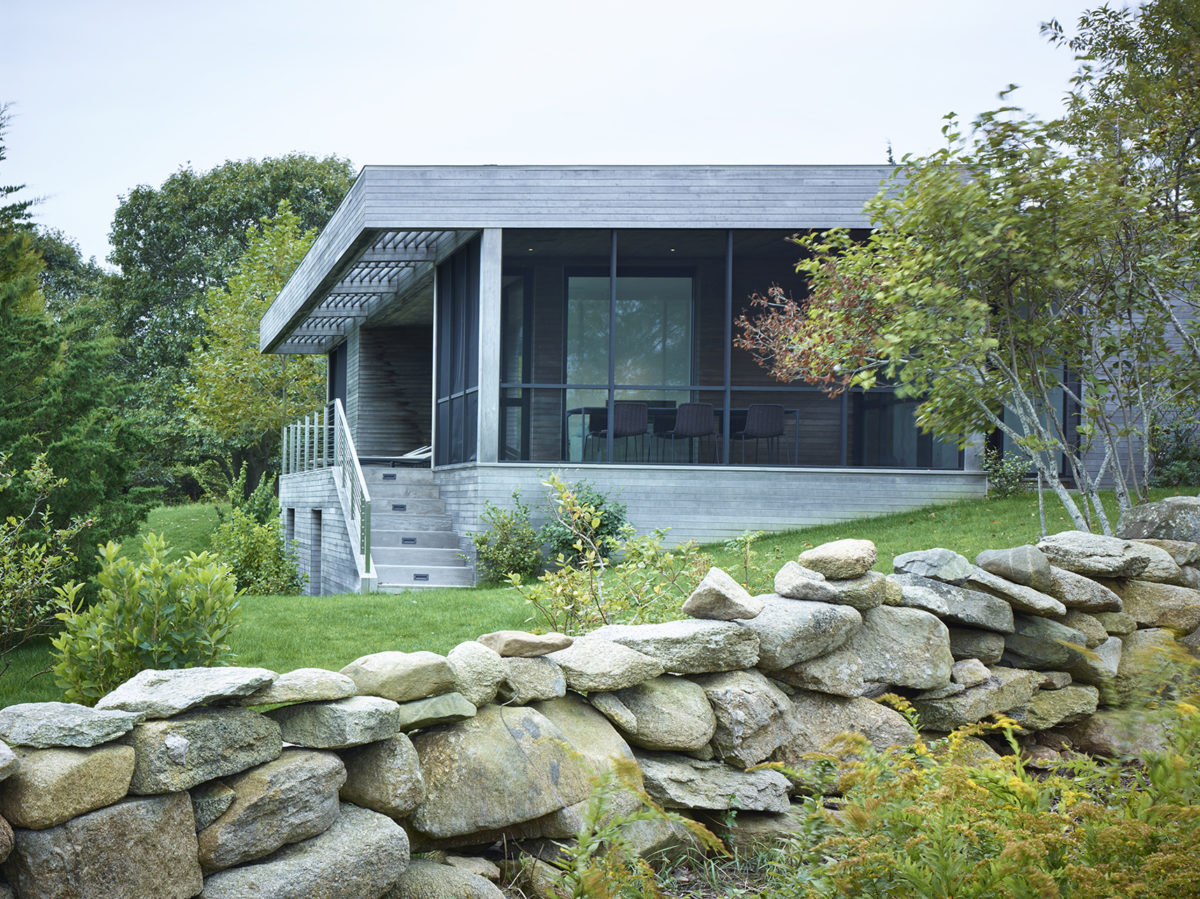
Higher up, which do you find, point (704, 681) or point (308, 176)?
point (308, 176)

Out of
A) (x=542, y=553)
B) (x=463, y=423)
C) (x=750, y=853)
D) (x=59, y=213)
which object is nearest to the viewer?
(x=750, y=853)

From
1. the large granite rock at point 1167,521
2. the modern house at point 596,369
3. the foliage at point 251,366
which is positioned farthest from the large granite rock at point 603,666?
the foliage at point 251,366

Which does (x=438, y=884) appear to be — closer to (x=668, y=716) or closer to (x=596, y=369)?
(x=668, y=716)

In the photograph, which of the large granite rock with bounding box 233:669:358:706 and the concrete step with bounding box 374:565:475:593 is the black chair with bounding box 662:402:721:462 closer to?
the concrete step with bounding box 374:565:475:593

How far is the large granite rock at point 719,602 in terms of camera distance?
3.87 m

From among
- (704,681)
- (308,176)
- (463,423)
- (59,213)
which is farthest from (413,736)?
(59,213)

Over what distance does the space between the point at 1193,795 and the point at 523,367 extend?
34.9ft

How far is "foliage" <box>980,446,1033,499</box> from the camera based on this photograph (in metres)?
11.1

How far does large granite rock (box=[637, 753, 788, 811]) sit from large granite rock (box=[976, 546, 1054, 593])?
1.74 metres

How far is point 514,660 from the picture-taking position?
3348 millimetres

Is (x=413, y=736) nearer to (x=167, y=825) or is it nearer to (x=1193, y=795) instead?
(x=167, y=825)

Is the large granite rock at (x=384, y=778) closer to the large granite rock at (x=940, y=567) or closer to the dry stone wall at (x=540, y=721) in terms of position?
the dry stone wall at (x=540, y=721)

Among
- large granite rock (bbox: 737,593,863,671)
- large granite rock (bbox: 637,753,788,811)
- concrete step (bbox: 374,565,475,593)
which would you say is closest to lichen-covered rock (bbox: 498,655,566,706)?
large granite rock (bbox: 637,753,788,811)

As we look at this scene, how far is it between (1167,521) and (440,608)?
5.11 meters
